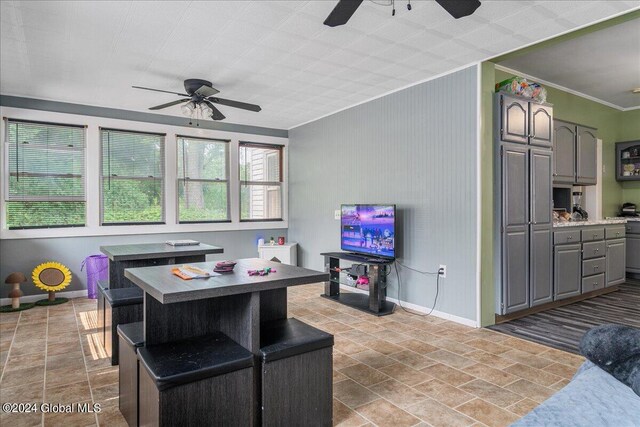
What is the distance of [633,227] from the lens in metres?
6.00

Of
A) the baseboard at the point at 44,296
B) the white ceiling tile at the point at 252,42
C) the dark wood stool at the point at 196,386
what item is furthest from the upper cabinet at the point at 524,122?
the baseboard at the point at 44,296

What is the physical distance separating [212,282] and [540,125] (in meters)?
3.96

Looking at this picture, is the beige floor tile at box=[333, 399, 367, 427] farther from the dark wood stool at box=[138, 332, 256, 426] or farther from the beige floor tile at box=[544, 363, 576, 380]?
the beige floor tile at box=[544, 363, 576, 380]

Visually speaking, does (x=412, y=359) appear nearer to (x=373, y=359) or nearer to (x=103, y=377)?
(x=373, y=359)

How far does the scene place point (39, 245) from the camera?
498 centimetres

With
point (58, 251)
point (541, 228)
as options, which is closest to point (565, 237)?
point (541, 228)

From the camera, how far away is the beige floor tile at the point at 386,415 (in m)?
2.19

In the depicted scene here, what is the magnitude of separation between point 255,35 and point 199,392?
268 centimetres

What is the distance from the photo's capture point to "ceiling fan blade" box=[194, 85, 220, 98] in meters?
3.88

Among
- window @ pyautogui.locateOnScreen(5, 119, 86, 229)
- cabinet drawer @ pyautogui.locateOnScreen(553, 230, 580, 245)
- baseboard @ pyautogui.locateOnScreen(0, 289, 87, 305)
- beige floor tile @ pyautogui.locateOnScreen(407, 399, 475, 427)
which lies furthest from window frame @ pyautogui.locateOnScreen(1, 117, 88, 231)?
cabinet drawer @ pyautogui.locateOnScreen(553, 230, 580, 245)

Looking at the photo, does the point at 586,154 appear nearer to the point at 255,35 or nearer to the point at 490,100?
the point at 490,100

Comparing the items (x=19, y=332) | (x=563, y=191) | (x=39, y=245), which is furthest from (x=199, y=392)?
(x=563, y=191)

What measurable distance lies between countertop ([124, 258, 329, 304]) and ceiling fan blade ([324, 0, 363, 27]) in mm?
1412

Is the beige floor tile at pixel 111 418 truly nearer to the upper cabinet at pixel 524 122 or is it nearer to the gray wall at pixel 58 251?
the gray wall at pixel 58 251
